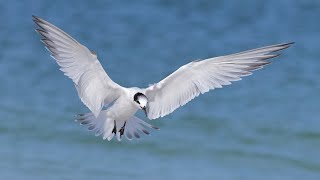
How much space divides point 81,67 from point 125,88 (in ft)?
1.87

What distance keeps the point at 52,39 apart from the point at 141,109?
48.7 inches

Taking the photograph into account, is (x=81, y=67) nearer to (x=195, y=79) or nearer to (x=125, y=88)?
(x=125, y=88)

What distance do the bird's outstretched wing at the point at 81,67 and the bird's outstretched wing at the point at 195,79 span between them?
49 cm

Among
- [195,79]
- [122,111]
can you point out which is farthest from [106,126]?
[195,79]

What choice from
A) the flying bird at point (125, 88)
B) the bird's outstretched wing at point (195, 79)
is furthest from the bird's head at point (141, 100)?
the bird's outstretched wing at point (195, 79)

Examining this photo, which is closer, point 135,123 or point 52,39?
point 52,39

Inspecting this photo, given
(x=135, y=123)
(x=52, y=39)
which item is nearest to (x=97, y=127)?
(x=135, y=123)

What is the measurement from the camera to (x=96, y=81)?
9398 millimetres

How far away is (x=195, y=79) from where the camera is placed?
31.5ft

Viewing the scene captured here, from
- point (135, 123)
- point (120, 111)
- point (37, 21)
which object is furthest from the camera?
point (135, 123)

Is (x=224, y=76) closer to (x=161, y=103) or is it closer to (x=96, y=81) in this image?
(x=161, y=103)

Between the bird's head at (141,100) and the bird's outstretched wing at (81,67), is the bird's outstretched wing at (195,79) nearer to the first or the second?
the bird's head at (141,100)

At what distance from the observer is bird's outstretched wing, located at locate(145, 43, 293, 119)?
30.8 ft

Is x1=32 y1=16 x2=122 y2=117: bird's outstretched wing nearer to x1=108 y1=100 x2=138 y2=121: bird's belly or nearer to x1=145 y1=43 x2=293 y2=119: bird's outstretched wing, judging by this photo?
x1=108 y1=100 x2=138 y2=121: bird's belly
